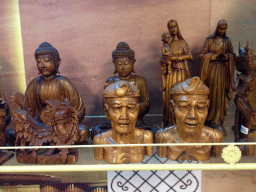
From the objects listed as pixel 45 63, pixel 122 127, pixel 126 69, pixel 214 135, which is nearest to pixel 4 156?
pixel 45 63

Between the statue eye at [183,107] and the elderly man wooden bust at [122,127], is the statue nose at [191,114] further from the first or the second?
the elderly man wooden bust at [122,127]

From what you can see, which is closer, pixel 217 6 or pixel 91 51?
pixel 217 6

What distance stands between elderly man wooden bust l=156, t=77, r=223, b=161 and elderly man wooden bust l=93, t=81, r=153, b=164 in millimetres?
136

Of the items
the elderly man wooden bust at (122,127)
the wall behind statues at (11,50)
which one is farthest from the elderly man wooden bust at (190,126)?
the wall behind statues at (11,50)

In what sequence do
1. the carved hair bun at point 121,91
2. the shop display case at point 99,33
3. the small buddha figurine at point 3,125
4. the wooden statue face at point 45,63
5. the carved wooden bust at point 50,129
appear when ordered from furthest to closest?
the shop display case at point 99,33
the wooden statue face at point 45,63
the small buddha figurine at point 3,125
the carved wooden bust at point 50,129
the carved hair bun at point 121,91

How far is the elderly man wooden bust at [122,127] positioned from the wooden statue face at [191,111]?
9.4 inches

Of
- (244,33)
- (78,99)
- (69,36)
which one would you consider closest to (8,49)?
(69,36)

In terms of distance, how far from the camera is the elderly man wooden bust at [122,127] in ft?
4.28

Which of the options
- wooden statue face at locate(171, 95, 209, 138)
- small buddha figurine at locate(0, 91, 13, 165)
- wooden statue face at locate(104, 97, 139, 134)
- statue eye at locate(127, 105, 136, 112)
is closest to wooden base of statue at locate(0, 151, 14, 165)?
small buddha figurine at locate(0, 91, 13, 165)

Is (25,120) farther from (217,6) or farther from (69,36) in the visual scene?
(217,6)

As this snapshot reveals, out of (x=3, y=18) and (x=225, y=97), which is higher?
(x=3, y=18)

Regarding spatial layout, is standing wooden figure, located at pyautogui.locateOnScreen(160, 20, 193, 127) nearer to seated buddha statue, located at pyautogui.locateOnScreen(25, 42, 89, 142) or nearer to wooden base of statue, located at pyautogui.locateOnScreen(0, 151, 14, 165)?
seated buddha statue, located at pyautogui.locateOnScreen(25, 42, 89, 142)

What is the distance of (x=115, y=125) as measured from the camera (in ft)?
4.45

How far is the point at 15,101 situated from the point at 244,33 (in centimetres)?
212
